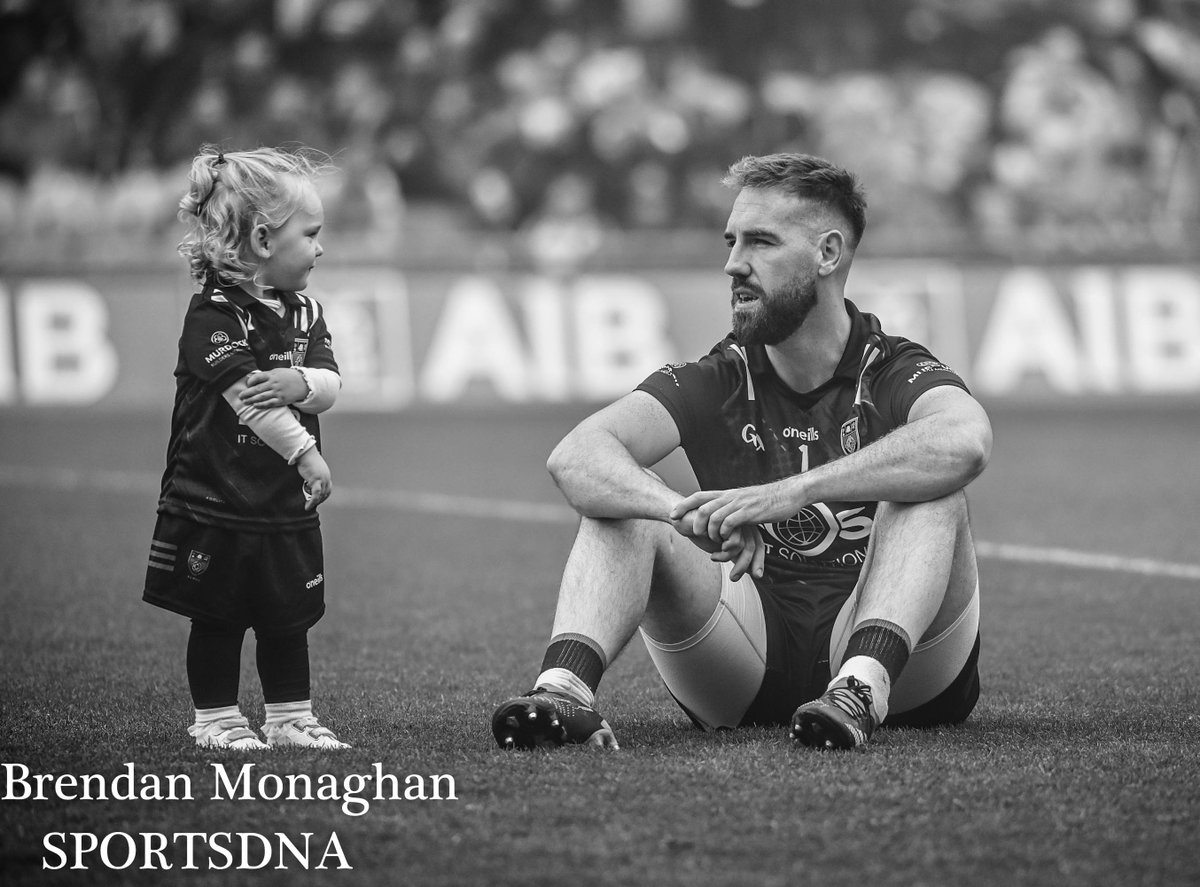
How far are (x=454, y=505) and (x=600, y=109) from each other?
7200 millimetres

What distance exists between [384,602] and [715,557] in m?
3.12

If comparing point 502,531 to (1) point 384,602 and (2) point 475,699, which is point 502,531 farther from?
Result: (2) point 475,699

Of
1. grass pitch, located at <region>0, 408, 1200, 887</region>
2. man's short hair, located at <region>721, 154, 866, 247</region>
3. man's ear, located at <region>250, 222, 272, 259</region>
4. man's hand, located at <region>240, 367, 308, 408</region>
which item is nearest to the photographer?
grass pitch, located at <region>0, 408, 1200, 887</region>

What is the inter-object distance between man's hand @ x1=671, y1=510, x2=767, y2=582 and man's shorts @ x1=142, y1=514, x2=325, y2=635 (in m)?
0.90

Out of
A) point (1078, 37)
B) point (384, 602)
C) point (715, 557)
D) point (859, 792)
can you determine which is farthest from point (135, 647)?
point (1078, 37)

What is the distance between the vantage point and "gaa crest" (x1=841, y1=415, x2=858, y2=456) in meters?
4.00

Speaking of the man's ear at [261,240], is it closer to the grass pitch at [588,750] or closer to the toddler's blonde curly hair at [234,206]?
the toddler's blonde curly hair at [234,206]

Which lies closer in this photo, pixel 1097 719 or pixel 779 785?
pixel 779 785

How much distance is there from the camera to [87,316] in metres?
13.8

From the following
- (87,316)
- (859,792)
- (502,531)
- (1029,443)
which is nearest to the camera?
(859,792)

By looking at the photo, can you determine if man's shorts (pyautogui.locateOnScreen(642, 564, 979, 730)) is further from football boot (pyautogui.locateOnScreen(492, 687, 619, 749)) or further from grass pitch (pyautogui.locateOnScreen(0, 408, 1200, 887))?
football boot (pyautogui.locateOnScreen(492, 687, 619, 749))

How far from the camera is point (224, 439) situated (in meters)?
3.84

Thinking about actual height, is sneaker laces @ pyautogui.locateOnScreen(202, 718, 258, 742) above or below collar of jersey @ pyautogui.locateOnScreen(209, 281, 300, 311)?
below

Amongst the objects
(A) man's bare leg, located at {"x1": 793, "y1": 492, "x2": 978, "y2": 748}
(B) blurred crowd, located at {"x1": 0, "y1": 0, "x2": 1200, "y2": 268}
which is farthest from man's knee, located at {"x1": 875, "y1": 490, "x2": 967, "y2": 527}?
(B) blurred crowd, located at {"x1": 0, "y1": 0, "x2": 1200, "y2": 268}
